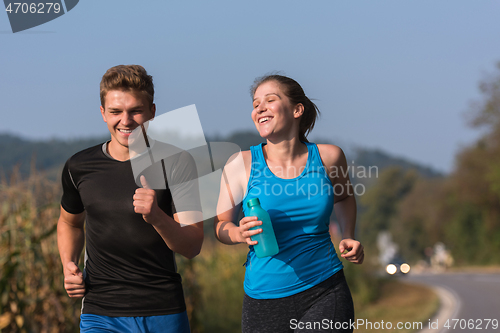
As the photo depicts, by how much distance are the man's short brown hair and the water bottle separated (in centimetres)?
73

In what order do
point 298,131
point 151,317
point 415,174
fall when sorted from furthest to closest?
1. point 415,174
2. point 298,131
3. point 151,317

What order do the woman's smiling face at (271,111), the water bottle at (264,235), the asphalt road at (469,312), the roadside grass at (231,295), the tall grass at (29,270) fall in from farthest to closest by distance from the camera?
the asphalt road at (469,312), the roadside grass at (231,295), the tall grass at (29,270), the woman's smiling face at (271,111), the water bottle at (264,235)

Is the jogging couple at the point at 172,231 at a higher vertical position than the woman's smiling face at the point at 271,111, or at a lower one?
lower

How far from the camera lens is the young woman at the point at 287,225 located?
8.14ft

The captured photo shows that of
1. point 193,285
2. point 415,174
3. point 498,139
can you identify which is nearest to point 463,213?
point 498,139

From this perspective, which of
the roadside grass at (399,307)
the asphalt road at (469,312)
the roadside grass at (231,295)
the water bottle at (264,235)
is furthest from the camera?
the roadside grass at (399,307)

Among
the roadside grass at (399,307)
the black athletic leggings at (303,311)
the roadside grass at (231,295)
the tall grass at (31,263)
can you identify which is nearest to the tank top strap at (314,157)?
the black athletic leggings at (303,311)

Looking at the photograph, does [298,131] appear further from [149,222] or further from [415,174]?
[415,174]

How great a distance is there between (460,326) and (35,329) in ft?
24.5

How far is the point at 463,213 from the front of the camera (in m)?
43.7

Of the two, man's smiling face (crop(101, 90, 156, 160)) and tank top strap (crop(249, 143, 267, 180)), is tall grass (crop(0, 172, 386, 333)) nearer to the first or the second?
man's smiling face (crop(101, 90, 156, 160))

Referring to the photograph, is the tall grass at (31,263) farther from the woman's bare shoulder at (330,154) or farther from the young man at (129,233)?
the woman's bare shoulder at (330,154)

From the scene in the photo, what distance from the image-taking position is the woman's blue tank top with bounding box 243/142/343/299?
2.49 metres

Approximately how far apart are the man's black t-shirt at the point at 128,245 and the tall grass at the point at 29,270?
168 centimetres
